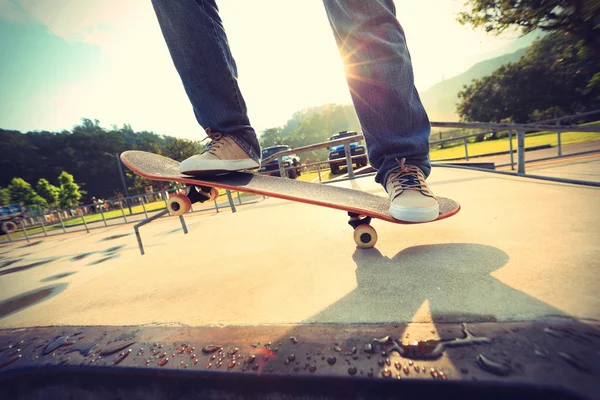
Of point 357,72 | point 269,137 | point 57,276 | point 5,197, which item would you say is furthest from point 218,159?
point 269,137

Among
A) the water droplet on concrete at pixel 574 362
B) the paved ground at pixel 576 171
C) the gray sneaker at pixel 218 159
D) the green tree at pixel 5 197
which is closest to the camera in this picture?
the water droplet on concrete at pixel 574 362

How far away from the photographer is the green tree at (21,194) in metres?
30.1

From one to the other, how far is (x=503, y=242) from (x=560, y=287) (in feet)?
1.15

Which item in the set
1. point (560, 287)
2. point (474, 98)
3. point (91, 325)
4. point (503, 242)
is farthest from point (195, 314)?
point (474, 98)

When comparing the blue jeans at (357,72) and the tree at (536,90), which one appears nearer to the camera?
the blue jeans at (357,72)

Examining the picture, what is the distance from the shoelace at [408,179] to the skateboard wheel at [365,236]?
0.65ft

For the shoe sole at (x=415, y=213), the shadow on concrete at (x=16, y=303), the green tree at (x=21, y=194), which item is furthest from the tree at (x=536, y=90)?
the green tree at (x=21, y=194)

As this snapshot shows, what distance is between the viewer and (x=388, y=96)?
1032mm

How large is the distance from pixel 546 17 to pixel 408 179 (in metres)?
12.8

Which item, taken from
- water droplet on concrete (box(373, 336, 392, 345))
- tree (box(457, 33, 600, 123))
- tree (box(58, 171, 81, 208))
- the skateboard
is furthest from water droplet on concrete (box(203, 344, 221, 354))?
tree (box(58, 171, 81, 208))

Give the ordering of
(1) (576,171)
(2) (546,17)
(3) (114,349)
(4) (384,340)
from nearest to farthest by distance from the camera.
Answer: (4) (384,340) < (3) (114,349) < (1) (576,171) < (2) (546,17)

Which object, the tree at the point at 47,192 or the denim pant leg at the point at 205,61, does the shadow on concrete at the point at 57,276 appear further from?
the tree at the point at 47,192

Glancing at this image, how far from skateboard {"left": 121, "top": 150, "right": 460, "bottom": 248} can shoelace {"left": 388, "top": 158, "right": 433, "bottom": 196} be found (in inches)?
4.9

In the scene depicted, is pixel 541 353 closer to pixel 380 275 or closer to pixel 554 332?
pixel 554 332
